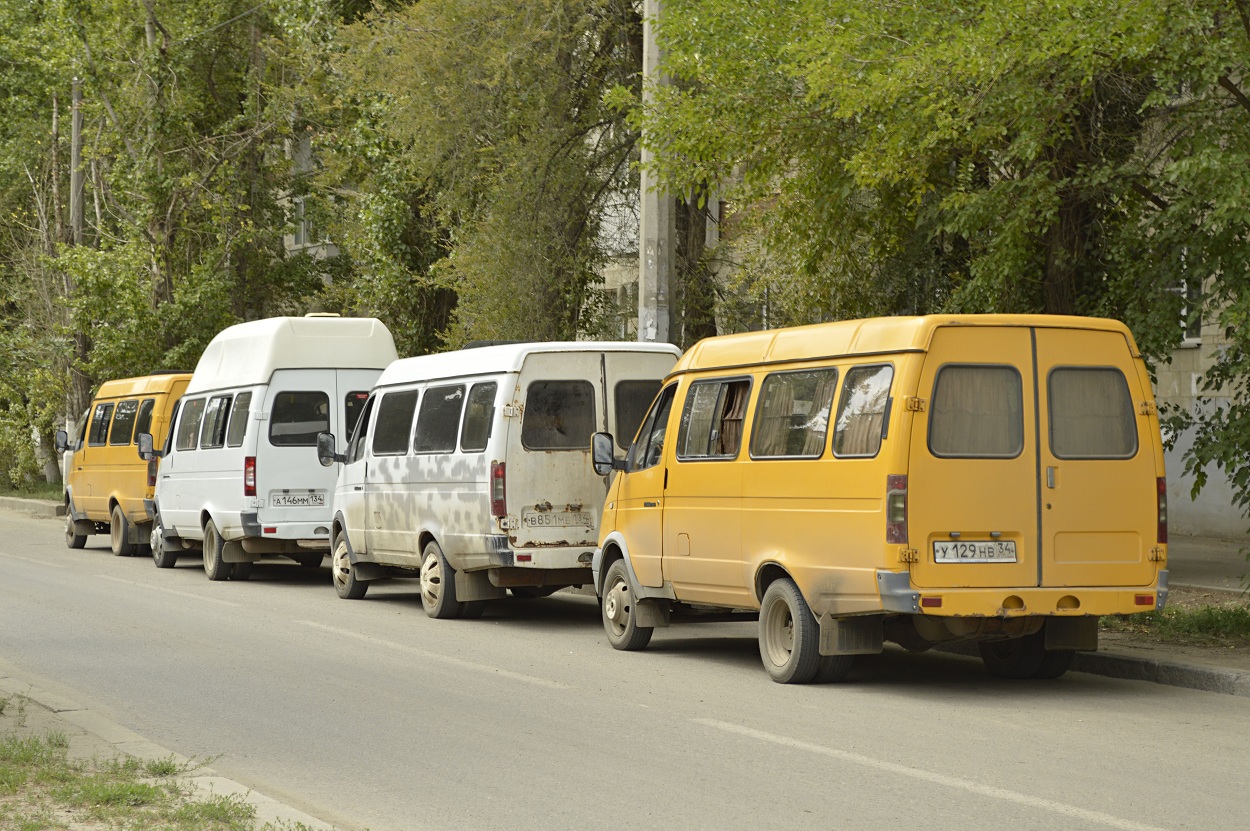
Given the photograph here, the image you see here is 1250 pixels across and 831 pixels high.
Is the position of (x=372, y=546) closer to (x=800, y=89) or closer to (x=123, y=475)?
(x=800, y=89)

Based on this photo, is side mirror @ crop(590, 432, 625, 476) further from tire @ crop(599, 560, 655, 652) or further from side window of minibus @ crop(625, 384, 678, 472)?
tire @ crop(599, 560, 655, 652)

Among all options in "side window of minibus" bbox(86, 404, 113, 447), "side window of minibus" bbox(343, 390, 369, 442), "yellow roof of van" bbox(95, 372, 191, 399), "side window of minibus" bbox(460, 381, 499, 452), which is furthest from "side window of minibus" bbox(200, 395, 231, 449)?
"side window of minibus" bbox(460, 381, 499, 452)

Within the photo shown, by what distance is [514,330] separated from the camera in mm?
22609

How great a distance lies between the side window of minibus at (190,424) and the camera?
21.4 m

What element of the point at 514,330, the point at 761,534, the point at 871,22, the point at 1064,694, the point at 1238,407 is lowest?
the point at 1064,694

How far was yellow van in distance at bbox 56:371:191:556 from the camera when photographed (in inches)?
949

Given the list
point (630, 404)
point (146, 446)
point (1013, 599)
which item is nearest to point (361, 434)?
point (630, 404)

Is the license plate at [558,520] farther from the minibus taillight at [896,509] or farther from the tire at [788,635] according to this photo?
the minibus taillight at [896,509]

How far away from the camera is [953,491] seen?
398 inches

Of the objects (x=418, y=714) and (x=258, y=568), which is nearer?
(x=418, y=714)

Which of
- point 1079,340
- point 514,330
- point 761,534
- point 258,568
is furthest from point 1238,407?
point 258,568

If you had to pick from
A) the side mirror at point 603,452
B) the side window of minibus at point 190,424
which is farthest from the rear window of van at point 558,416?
the side window of minibus at point 190,424

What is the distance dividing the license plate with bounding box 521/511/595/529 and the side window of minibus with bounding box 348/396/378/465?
11.1 ft

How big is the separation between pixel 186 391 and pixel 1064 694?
14513 millimetres
